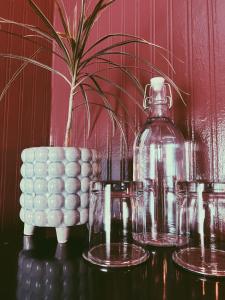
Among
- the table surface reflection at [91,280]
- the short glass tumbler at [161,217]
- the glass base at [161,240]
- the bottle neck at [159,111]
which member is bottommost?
A: the table surface reflection at [91,280]

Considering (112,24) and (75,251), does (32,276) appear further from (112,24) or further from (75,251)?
(112,24)

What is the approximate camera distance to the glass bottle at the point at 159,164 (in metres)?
0.68

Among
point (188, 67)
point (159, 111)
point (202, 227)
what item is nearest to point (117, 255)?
point (202, 227)

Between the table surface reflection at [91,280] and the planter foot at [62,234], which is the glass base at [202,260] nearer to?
the table surface reflection at [91,280]

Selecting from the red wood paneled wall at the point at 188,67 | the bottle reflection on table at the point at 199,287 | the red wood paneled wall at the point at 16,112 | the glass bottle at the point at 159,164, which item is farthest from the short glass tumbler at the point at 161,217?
the red wood paneled wall at the point at 16,112

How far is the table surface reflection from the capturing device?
0.35 meters

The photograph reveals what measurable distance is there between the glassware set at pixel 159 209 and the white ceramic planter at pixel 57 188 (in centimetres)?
7

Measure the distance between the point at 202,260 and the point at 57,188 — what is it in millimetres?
330

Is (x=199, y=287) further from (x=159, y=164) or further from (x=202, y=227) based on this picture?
(x=159, y=164)

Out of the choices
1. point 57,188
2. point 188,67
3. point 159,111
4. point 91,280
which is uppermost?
point 188,67

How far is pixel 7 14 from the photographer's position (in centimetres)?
96

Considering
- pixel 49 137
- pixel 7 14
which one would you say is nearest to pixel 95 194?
pixel 49 137

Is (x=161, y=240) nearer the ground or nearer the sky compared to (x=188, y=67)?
nearer the ground

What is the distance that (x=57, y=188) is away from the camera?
0.59m
